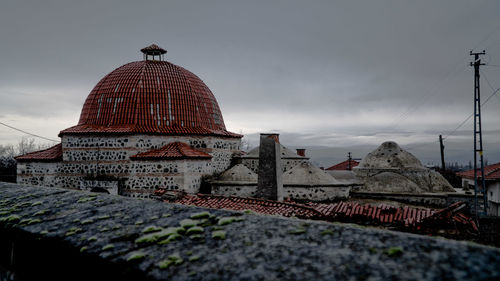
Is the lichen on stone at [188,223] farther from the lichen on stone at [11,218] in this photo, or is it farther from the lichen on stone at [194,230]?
the lichen on stone at [11,218]

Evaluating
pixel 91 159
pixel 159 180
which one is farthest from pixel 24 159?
pixel 159 180

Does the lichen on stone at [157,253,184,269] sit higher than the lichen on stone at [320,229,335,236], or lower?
lower

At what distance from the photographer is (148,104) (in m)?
17.5

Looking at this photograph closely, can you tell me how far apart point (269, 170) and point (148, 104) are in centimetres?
782

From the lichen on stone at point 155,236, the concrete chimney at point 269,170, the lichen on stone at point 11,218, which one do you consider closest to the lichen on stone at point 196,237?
the lichen on stone at point 155,236

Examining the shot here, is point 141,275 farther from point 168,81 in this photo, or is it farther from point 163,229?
point 168,81

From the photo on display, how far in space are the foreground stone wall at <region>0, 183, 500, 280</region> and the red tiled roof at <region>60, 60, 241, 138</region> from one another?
568 inches

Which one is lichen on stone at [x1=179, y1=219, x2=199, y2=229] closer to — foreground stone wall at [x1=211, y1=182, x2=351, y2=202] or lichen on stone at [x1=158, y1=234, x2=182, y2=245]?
lichen on stone at [x1=158, y1=234, x2=182, y2=245]

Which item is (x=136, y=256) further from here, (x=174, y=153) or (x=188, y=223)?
(x=174, y=153)

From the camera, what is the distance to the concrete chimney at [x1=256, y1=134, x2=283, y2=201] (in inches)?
555

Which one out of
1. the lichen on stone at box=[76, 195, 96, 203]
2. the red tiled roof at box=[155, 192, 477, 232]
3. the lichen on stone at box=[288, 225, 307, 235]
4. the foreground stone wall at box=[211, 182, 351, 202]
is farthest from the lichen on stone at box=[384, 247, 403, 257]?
the foreground stone wall at box=[211, 182, 351, 202]

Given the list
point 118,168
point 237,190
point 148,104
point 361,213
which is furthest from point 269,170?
point 148,104

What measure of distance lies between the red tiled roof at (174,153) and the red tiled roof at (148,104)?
2.59ft

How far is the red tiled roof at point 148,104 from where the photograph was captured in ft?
55.6
